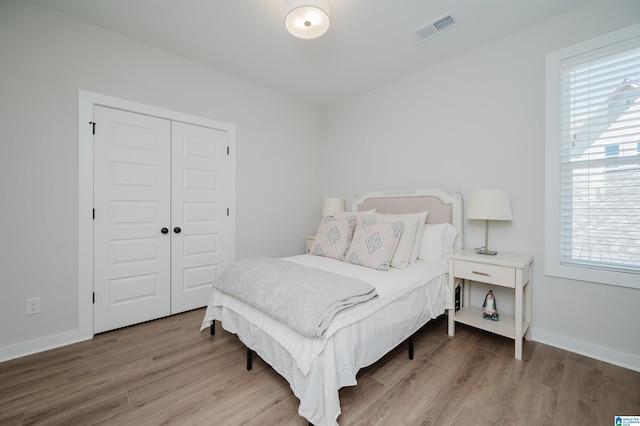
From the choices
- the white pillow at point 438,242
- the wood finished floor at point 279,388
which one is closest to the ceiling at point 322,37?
the white pillow at point 438,242

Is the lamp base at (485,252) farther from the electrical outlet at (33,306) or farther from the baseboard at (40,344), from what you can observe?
the electrical outlet at (33,306)

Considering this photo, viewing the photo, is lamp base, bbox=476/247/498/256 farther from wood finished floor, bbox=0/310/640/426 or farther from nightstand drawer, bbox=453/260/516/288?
wood finished floor, bbox=0/310/640/426

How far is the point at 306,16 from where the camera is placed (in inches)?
72.9

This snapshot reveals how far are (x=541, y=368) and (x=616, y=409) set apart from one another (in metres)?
0.41

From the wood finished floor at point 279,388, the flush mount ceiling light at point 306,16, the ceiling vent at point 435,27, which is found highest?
the ceiling vent at point 435,27

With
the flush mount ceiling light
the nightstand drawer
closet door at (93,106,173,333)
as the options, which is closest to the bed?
the nightstand drawer

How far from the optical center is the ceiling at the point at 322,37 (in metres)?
2.09

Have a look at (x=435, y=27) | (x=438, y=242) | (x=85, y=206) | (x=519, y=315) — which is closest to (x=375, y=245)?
(x=438, y=242)

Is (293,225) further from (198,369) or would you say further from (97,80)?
(97,80)

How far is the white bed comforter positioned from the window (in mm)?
1039

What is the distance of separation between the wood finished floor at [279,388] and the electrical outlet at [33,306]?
34 cm

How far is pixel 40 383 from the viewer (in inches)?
67.9

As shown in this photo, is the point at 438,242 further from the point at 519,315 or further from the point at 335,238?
the point at 335,238

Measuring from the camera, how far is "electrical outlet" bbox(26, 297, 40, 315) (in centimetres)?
209
